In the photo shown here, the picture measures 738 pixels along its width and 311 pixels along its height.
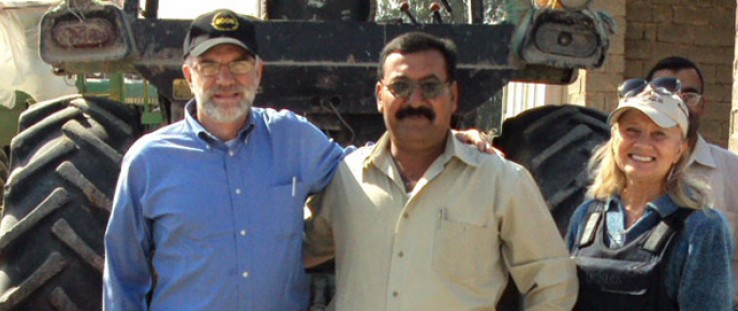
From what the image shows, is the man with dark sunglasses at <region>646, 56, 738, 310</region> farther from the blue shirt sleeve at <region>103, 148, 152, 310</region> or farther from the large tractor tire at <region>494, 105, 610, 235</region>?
the blue shirt sleeve at <region>103, 148, 152, 310</region>

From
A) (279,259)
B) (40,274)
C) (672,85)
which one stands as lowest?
(40,274)

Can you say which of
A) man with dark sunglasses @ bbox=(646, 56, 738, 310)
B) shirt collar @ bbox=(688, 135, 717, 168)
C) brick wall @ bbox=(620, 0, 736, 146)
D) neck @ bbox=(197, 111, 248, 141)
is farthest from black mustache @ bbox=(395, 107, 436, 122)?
brick wall @ bbox=(620, 0, 736, 146)

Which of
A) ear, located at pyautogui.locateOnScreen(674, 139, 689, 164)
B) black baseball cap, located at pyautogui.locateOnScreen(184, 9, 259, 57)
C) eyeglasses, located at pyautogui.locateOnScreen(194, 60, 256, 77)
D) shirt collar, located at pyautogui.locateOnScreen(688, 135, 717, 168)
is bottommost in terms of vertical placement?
shirt collar, located at pyautogui.locateOnScreen(688, 135, 717, 168)

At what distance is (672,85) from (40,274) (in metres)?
2.26

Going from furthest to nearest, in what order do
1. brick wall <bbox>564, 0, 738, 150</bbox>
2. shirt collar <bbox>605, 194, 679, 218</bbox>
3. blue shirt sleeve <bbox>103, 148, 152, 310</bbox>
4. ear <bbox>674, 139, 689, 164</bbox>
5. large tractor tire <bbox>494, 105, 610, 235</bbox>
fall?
brick wall <bbox>564, 0, 738, 150</bbox> < large tractor tire <bbox>494, 105, 610, 235</bbox> < blue shirt sleeve <bbox>103, 148, 152, 310</bbox> < ear <bbox>674, 139, 689, 164</bbox> < shirt collar <bbox>605, 194, 679, 218</bbox>

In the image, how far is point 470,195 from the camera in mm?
3201

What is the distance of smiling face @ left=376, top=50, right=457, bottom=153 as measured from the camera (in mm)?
3230

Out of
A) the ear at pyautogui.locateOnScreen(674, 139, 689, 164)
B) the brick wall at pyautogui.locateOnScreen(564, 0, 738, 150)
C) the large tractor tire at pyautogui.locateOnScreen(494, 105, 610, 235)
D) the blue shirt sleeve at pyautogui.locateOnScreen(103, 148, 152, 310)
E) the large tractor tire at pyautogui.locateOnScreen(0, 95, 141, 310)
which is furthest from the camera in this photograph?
the brick wall at pyautogui.locateOnScreen(564, 0, 738, 150)

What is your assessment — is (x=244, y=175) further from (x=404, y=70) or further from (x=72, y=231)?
(x=72, y=231)

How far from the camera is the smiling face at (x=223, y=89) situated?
3.40 meters

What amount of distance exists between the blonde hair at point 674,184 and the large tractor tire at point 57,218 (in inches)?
75.1

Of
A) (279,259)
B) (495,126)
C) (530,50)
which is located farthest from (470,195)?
(495,126)

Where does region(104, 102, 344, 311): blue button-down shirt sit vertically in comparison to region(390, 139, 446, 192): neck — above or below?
below

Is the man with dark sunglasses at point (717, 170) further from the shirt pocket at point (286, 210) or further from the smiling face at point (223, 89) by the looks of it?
the smiling face at point (223, 89)
